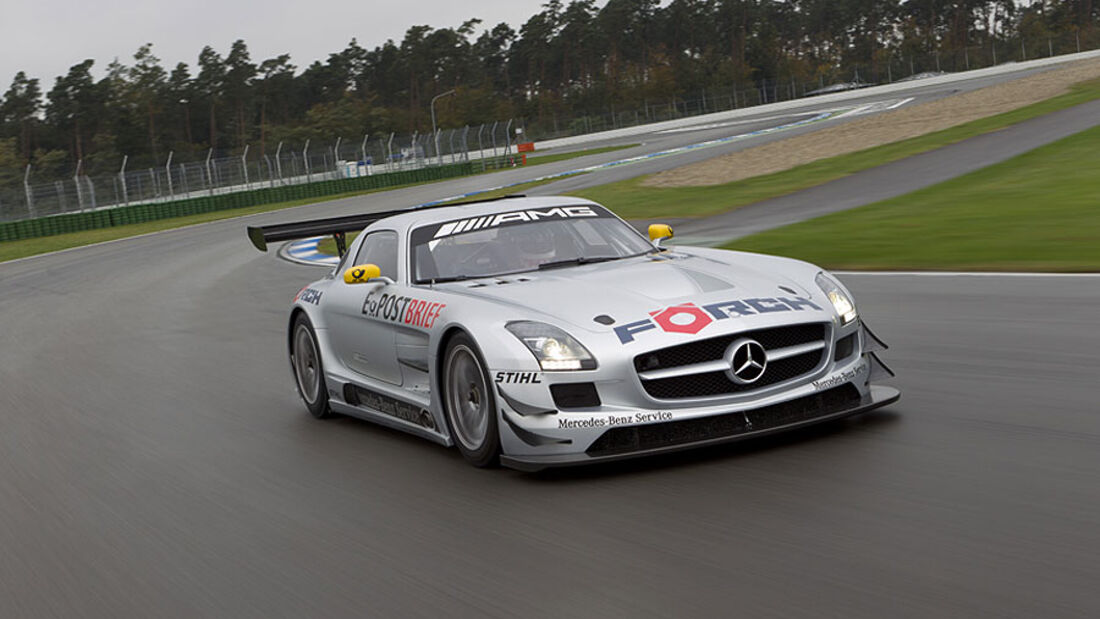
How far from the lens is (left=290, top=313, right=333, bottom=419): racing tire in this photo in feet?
24.4

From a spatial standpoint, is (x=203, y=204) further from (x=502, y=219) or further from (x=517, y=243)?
(x=517, y=243)

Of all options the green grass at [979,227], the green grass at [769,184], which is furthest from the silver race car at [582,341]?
the green grass at [769,184]

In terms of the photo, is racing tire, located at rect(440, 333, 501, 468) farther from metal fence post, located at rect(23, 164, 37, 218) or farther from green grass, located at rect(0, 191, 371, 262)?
metal fence post, located at rect(23, 164, 37, 218)

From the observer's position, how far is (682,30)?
438 ft

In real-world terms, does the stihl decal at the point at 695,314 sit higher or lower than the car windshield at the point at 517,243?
lower

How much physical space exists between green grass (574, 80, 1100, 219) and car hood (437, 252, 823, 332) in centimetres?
1562

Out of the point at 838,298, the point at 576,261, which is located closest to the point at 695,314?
→ the point at 838,298

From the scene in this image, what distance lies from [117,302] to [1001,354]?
1281cm

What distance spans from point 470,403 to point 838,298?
1.73 m

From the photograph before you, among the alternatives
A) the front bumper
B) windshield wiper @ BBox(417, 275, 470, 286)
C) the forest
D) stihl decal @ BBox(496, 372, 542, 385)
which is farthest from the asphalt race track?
the forest

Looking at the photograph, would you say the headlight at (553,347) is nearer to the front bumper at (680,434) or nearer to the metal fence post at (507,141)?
the front bumper at (680,434)

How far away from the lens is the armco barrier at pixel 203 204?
136ft

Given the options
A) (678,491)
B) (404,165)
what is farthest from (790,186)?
(404,165)

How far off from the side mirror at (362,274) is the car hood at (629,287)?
22.6 inches
